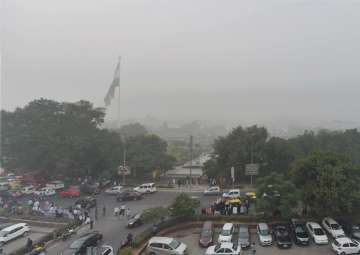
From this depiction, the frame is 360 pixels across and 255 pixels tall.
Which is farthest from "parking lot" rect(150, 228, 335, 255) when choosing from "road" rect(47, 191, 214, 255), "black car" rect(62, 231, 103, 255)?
"black car" rect(62, 231, 103, 255)

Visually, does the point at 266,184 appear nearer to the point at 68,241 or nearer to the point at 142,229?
the point at 142,229

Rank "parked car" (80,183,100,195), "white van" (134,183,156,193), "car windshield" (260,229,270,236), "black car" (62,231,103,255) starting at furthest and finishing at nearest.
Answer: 1. "parked car" (80,183,100,195)
2. "white van" (134,183,156,193)
3. "car windshield" (260,229,270,236)
4. "black car" (62,231,103,255)

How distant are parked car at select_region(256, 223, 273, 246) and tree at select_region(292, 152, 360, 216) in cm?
370

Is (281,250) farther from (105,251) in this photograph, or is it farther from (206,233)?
(105,251)

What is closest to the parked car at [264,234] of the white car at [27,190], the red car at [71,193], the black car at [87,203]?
the black car at [87,203]

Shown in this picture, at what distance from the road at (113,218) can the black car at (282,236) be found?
33.0 feet

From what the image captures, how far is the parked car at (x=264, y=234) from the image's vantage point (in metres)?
22.7

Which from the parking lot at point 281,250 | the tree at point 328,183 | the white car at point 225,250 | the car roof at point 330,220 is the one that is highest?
the tree at point 328,183

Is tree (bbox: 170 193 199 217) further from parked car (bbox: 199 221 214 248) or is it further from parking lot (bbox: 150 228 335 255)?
parking lot (bbox: 150 228 335 255)

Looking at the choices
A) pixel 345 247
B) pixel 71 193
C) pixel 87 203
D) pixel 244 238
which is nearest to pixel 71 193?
pixel 71 193

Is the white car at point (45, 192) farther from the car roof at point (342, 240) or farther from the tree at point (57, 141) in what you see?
the car roof at point (342, 240)

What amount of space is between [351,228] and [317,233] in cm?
298

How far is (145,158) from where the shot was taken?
4575 cm

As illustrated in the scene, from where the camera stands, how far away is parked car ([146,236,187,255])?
21.0 m
